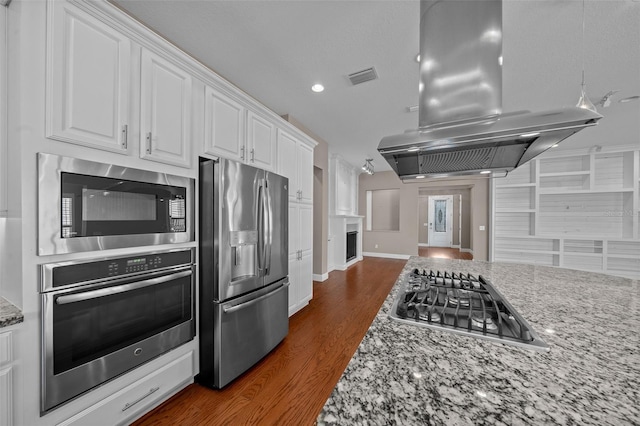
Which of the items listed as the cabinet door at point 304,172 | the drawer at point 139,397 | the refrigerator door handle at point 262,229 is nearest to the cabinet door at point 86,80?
the refrigerator door handle at point 262,229

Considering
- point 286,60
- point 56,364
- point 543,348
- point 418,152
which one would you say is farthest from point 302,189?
point 543,348

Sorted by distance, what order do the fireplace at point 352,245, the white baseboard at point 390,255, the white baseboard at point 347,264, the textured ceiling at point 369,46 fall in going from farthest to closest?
the white baseboard at point 390,255
the fireplace at point 352,245
the white baseboard at point 347,264
the textured ceiling at point 369,46

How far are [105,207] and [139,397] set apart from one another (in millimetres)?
1137

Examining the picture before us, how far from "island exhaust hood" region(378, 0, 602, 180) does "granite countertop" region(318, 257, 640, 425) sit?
2.47ft

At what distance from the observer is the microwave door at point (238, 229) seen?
5.81 ft

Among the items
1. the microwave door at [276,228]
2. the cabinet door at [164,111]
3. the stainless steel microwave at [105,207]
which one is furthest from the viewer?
the microwave door at [276,228]

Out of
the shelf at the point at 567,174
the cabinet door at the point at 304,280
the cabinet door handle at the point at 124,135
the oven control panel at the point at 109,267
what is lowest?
the cabinet door at the point at 304,280

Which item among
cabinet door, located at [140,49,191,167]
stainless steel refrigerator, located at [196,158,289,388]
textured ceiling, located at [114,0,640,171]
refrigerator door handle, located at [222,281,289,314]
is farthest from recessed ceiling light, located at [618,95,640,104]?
cabinet door, located at [140,49,191,167]

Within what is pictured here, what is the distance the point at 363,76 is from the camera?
242 centimetres

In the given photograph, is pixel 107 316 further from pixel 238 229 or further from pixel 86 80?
pixel 86 80

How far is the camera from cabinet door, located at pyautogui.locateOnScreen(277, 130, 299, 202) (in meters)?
2.80

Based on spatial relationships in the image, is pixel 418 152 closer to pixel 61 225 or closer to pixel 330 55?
pixel 330 55

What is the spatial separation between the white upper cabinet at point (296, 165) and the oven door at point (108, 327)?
1596 millimetres

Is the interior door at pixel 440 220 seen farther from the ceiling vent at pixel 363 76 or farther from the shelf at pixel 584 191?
the ceiling vent at pixel 363 76
